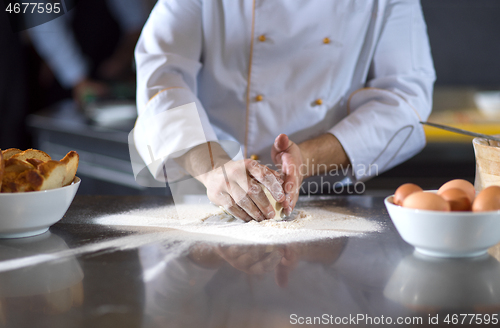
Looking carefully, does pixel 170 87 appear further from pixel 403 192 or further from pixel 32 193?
pixel 403 192

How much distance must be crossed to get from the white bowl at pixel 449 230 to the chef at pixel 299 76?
1.48 ft

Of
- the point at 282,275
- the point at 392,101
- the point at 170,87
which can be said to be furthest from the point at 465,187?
the point at 170,87

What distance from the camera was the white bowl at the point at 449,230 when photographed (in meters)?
0.50

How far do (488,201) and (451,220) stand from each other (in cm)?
5

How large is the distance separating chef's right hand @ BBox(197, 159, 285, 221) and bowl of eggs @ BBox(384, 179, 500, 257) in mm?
236

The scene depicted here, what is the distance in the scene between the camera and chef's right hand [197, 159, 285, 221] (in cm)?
74

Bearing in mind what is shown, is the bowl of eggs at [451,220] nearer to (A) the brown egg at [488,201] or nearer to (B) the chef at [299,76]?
(A) the brown egg at [488,201]

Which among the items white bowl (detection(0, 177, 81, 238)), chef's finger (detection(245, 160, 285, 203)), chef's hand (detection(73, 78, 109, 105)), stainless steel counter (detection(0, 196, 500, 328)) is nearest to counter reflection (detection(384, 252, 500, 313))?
stainless steel counter (detection(0, 196, 500, 328))

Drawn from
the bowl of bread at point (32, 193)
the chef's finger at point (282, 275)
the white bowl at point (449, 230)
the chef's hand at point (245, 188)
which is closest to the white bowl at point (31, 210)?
the bowl of bread at point (32, 193)

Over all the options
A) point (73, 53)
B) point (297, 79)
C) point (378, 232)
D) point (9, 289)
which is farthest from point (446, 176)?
point (73, 53)

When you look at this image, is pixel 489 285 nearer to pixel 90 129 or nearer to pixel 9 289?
pixel 9 289

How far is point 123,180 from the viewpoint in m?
1.92

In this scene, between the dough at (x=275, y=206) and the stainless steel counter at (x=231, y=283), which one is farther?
the dough at (x=275, y=206)

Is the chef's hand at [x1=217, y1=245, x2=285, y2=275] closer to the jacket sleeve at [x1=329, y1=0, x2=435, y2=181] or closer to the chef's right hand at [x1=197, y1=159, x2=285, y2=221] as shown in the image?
the chef's right hand at [x1=197, y1=159, x2=285, y2=221]
